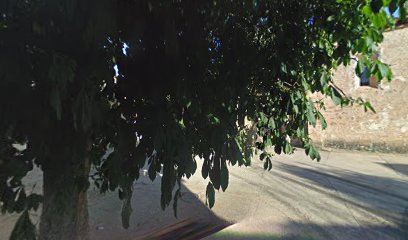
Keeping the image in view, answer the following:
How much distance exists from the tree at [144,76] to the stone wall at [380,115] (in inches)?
677

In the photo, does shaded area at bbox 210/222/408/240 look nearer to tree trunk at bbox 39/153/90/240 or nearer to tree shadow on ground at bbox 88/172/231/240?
tree shadow on ground at bbox 88/172/231/240

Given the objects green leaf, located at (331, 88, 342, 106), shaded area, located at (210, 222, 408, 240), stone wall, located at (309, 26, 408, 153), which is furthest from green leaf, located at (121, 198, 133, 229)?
stone wall, located at (309, 26, 408, 153)

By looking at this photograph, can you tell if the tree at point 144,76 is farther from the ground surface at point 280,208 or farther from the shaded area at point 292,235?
the ground surface at point 280,208

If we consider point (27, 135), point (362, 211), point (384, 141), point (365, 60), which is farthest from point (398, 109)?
point (27, 135)

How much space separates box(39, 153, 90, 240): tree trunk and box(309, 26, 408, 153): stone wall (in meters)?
17.5

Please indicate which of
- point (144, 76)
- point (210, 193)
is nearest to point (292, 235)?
point (210, 193)

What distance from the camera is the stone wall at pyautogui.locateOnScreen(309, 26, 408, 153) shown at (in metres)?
18.8

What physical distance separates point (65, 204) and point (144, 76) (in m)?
1.35

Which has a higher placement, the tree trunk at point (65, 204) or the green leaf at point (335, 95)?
the green leaf at point (335, 95)

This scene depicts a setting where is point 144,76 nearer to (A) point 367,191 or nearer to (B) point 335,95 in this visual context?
(B) point 335,95

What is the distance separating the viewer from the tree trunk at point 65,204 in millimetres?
2439

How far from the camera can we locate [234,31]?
2.22 metres

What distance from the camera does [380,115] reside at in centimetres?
1930

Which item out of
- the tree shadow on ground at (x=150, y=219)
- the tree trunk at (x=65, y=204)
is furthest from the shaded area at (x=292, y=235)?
the tree trunk at (x=65, y=204)
